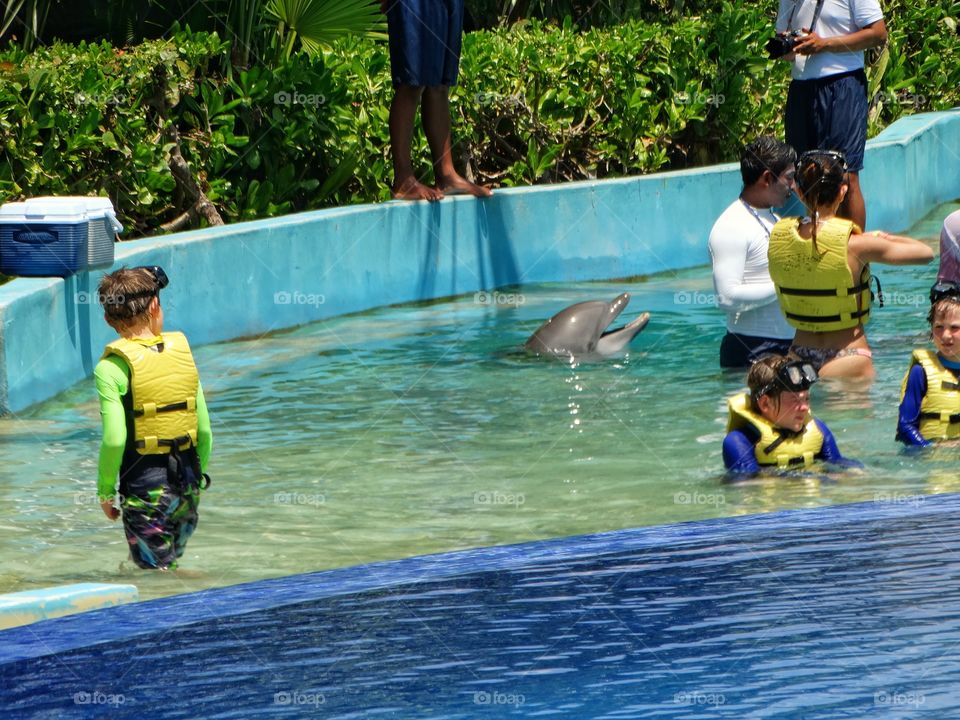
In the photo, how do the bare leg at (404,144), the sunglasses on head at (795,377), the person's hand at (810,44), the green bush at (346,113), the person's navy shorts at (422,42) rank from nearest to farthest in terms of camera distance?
1. the sunglasses on head at (795,377)
2. the person's hand at (810,44)
3. the green bush at (346,113)
4. the person's navy shorts at (422,42)
5. the bare leg at (404,144)

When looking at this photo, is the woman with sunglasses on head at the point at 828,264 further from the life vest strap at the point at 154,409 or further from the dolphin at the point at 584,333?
the life vest strap at the point at 154,409

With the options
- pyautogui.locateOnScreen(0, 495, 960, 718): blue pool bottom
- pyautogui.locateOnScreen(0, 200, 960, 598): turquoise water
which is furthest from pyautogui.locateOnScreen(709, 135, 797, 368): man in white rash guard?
pyautogui.locateOnScreen(0, 495, 960, 718): blue pool bottom

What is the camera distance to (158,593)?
520 centimetres

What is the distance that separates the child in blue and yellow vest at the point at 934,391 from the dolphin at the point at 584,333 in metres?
2.80

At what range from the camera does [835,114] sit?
975 cm

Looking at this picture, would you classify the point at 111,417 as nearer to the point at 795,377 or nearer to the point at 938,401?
the point at 795,377

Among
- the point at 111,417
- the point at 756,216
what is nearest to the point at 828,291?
the point at 756,216

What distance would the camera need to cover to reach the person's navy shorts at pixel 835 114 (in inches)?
383

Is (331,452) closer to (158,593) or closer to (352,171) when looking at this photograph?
(158,593)

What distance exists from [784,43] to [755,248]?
2210 mm

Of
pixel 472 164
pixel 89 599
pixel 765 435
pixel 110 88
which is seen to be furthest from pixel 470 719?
pixel 472 164

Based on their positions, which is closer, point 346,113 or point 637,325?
point 637,325

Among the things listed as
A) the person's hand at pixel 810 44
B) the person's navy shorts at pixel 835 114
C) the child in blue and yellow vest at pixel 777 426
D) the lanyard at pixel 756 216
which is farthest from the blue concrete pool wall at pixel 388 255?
the child in blue and yellow vest at pixel 777 426

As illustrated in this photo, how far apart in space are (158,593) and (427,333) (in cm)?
499
